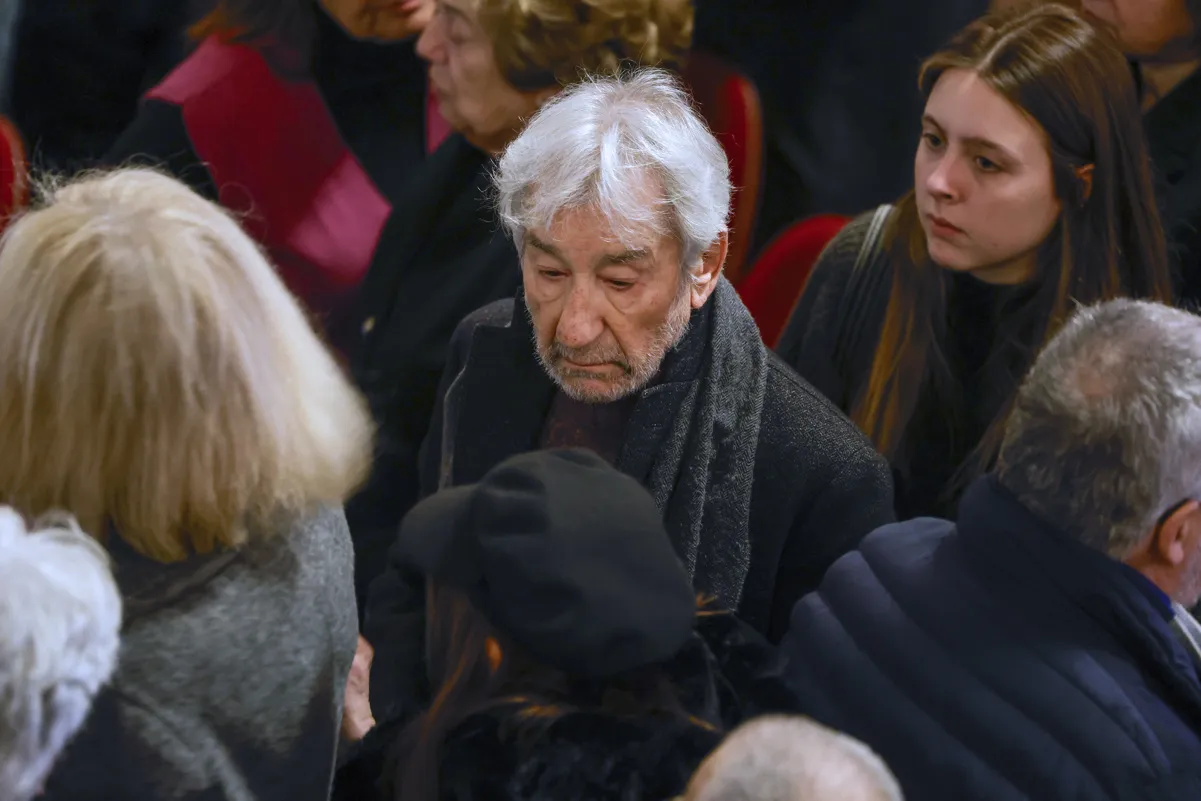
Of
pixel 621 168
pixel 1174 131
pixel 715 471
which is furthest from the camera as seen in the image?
pixel 1174 131

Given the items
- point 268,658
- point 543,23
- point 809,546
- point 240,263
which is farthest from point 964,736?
point 543,23

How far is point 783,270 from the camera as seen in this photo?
9.90 ft

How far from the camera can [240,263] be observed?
1.63 meters

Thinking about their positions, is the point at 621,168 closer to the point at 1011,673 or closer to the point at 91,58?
A: the point at 1011,673

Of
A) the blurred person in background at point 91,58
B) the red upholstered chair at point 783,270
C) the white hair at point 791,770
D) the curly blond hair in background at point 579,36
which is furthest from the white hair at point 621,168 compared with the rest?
the blurred person in background at point 91,58

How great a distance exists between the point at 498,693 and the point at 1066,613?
68cm

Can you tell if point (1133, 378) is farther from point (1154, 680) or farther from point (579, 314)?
point (579, 314)

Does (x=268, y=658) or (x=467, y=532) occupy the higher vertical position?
(x=467, y=532)

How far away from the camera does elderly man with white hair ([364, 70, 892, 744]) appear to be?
→ 82.8 inches

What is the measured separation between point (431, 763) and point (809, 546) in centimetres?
87

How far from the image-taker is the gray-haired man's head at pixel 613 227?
209 centimetres

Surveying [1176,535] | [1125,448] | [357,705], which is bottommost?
[357,705]

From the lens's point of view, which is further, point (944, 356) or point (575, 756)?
point (944, 356)

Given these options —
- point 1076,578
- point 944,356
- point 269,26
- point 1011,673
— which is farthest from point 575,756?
point 269,26
